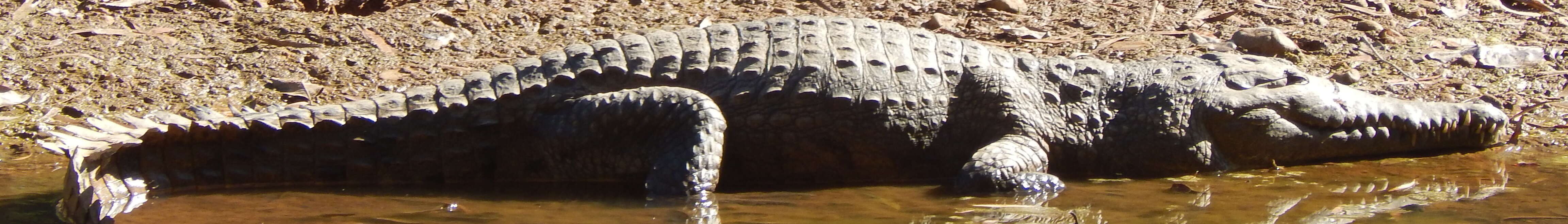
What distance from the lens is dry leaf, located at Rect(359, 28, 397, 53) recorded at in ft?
21.4

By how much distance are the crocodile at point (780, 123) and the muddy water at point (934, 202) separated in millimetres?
100

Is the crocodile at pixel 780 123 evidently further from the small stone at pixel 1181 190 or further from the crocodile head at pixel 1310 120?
the small stone at pixel 1181 190

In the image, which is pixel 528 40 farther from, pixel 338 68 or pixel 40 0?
pixel 40 0

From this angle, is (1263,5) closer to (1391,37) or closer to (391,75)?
(1391,37)

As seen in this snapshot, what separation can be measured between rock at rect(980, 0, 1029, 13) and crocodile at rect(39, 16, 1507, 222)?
2.43m

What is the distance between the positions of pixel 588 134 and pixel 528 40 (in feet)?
8.30

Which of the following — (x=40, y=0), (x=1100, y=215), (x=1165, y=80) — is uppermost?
(x=40, y=0)

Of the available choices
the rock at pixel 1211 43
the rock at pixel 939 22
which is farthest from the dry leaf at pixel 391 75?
the rock at pixel 1211 43

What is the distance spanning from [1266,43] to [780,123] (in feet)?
9.26

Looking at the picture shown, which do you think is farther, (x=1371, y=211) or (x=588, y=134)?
(x=588, y=134)

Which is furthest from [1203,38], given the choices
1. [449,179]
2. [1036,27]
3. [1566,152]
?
[449,179]

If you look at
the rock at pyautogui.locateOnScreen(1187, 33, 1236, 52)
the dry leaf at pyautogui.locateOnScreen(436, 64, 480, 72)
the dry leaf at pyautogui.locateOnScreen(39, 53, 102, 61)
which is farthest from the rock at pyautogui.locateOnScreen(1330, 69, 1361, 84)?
the dry leaf at pyautogui.locateOnScreen(39, 53, 102, 61)

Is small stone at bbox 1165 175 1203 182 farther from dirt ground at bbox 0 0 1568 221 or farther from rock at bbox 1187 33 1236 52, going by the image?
rock at bbox 1187 33 1236 52

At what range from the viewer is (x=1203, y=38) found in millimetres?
6371
